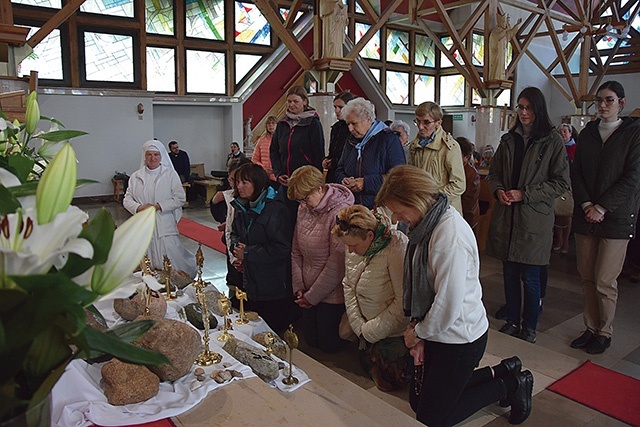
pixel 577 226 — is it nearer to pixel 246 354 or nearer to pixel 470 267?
pixel 470 267

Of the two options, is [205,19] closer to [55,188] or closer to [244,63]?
[244,63]

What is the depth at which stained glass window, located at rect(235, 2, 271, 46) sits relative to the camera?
12.5 m

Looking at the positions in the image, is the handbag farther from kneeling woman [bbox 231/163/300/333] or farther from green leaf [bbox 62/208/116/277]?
green leaf [bbox 62/208/116/277]

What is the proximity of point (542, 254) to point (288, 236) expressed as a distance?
170 cm

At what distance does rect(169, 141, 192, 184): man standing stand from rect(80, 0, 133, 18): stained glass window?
2734mm

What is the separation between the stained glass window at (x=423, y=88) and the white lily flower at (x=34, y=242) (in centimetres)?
1641

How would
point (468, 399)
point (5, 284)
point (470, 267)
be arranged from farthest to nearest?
point (468, 399) < point (470, 267) < point (5, 284)

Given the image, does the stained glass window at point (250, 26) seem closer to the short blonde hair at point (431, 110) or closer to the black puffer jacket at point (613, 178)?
the short blonde hair at point (431, 110)

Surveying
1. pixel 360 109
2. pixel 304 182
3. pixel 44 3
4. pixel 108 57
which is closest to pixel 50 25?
pixel 44 3

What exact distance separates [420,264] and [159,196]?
9.52ft

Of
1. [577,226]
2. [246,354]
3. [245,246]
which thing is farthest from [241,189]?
[577,226]

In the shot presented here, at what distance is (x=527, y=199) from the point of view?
354cm

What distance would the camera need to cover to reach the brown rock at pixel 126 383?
1629 mm

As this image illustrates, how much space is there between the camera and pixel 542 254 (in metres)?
3.59
